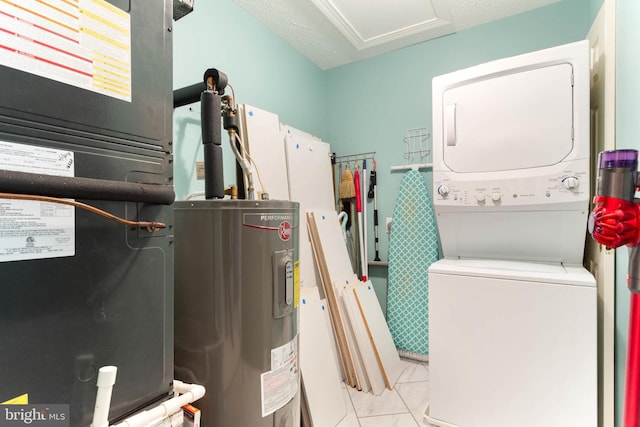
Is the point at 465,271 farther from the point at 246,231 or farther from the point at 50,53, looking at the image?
the point at 50,53

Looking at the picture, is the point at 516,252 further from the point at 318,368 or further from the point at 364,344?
the point at 318,368

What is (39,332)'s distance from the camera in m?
0.57

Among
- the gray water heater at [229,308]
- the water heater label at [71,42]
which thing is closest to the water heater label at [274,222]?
the gray water heater at [229,308]

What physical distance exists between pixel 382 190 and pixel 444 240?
92 cm

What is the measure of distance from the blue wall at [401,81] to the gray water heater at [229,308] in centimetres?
186

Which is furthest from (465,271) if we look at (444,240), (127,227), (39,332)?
(39,332)

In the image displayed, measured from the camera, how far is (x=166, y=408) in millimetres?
724

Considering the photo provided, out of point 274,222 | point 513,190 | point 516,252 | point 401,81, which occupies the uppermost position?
point 401,81

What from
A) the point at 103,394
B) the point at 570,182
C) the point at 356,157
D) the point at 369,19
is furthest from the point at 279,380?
the point at 369,19

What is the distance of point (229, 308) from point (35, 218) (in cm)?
57

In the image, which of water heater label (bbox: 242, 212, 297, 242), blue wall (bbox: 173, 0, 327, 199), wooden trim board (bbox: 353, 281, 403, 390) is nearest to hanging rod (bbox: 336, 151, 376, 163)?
blue wall (bbox: 173, 0, 327, 199)

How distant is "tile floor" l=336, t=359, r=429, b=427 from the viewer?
1.74 meters

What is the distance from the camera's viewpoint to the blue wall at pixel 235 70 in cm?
172

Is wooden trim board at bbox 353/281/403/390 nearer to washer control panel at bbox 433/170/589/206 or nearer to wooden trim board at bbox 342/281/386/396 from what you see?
wooden trim board at bbox 342/281/386/396
